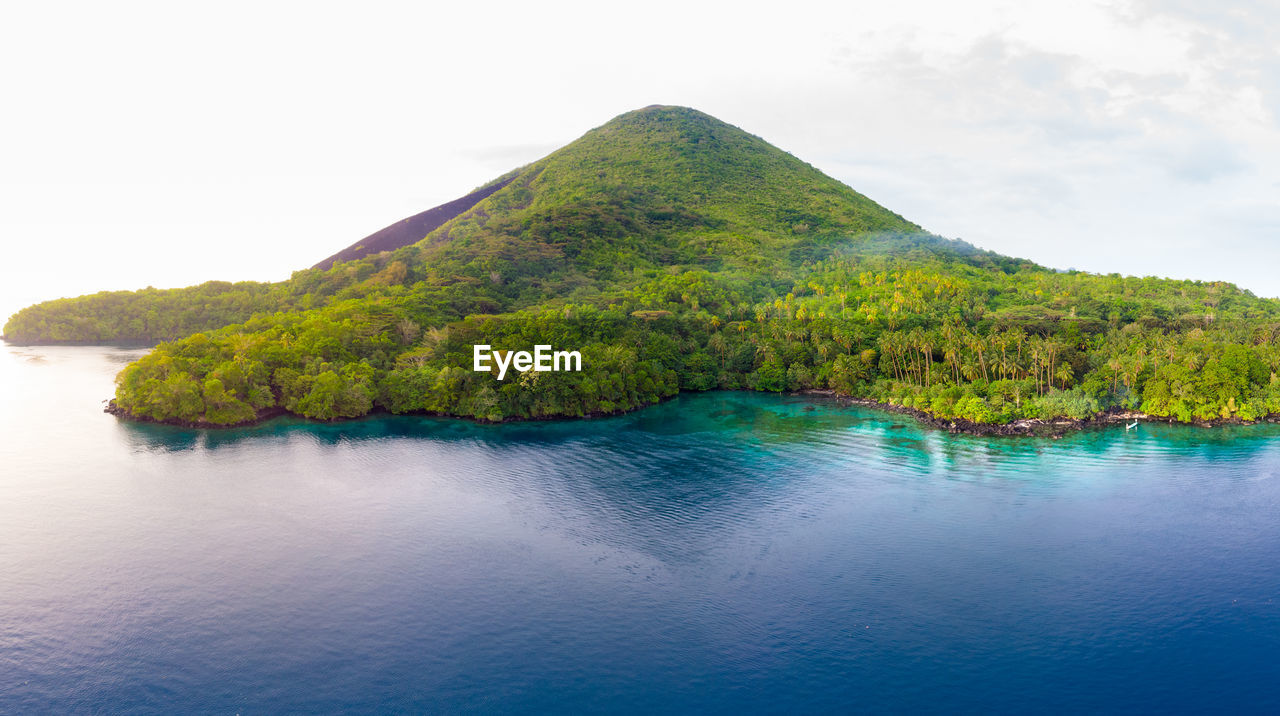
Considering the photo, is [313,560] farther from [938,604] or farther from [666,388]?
[666,388]

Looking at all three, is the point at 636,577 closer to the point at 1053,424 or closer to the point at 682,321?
the point at 1053,424

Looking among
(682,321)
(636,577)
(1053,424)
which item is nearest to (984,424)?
(1053,424)

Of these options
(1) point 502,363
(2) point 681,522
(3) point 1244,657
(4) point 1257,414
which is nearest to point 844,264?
(4) point 1257,414

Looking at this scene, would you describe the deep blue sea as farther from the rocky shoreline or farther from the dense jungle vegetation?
the dense jungle vegetation

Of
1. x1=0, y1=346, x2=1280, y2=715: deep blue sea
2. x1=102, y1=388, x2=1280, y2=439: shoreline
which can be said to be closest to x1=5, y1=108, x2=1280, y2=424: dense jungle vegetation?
x1=102, y1=388, x2=1280, y2=439: shoreline

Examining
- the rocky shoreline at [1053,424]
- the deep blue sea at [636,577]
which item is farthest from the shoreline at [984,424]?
the deep blue sea at [636,577]

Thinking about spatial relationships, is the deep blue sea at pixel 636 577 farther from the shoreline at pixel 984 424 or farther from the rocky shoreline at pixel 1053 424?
the shoreline at pixel 984 424
